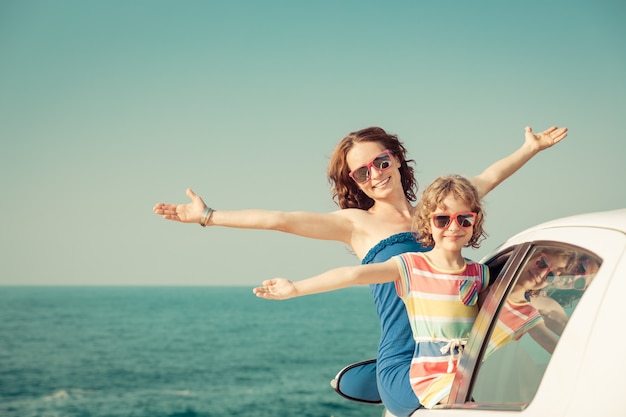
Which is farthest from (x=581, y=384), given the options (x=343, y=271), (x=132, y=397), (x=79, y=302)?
(x=79, y=302)

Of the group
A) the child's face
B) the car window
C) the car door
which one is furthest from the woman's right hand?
the car window

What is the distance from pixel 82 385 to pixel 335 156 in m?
80.9

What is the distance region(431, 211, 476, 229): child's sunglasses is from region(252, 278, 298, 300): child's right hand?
0.71 metres

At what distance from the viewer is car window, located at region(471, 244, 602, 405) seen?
247 centimetres

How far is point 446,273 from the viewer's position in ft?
11.3

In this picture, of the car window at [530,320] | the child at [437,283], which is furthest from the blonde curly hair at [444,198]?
the car window at [530,320]

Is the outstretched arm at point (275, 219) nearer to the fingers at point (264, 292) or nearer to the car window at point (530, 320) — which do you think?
the fingers at point (264, 292)

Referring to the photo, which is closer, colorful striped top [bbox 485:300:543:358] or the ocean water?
colorful striped top [bbox 485:300:543:358]

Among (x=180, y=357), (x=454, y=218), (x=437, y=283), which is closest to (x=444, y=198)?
(x=454, y=218)

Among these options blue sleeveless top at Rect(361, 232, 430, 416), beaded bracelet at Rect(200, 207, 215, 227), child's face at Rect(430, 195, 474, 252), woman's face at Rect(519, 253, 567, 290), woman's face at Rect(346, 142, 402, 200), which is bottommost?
blue sleeveless top at Rect(361, 232, 430, 416)

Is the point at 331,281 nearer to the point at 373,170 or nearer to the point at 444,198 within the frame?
the point at 444,198

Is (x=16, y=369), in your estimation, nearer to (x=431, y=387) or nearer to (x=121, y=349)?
(x=121, y=349)

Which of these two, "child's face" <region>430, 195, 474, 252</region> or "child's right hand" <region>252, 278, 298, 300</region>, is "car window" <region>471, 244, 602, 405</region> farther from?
"child's right hand" <region>252, 278, 298, 300</region>

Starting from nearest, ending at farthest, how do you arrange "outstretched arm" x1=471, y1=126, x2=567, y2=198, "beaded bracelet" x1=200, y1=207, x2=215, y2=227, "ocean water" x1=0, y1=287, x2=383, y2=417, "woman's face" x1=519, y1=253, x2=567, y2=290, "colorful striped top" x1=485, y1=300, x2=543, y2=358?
1. "woman's face" x1=519, y1=253, x2=567, y2=290
2. "colorful striped top" x1=485, y1=300, x2=543, y2=358
3. "beaded bracelet" x1=200, y1=207, x2=215, y2=227
4. "outstretched arm" x1=471, y1=126, x2=567, y2=198
5. "ocean water" x1=0, y1=287, x2=383, y2=417
